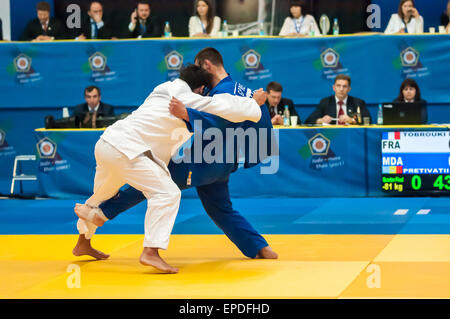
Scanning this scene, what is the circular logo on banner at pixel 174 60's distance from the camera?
11.4m

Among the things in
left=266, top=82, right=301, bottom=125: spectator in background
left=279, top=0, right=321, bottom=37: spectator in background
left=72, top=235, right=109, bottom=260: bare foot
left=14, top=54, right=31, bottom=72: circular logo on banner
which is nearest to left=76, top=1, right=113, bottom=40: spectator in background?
left=14, top=54, right=31, bottom=72: circular logo on banner

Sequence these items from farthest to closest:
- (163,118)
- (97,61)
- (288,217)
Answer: (97,61) → (288,217) → (163,118)

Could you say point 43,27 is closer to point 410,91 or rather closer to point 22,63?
point 22,63

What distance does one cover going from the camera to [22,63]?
11.5 metres

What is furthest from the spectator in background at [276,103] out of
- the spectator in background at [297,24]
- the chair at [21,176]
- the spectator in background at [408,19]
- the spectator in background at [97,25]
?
the chair at [21,176]

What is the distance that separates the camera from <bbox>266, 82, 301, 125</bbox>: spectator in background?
10.2 meters

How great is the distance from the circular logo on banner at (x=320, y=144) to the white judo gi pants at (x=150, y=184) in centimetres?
505

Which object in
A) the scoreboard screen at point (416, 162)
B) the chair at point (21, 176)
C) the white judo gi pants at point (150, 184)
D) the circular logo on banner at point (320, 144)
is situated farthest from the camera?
the chair at point (21, 176)

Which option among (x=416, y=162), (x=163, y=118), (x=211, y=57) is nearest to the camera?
(x=163, y=118)

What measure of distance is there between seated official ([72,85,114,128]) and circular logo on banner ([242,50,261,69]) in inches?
85.0

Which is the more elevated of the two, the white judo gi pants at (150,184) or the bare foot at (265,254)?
the white judo gi pants at (150,184)

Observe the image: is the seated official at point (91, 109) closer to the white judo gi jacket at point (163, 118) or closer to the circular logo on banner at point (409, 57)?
the circular logo on banner at point (409, 57)

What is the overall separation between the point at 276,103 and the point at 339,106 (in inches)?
35.4

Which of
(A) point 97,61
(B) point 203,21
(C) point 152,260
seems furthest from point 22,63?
(C) point 152,260
